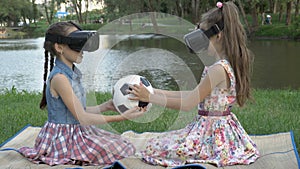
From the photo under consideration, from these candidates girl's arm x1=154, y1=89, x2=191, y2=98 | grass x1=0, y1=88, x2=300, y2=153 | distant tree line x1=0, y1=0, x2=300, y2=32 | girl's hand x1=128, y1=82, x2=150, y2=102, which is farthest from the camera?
distant tree line x1=0, y1=0, x2=300, y2=32

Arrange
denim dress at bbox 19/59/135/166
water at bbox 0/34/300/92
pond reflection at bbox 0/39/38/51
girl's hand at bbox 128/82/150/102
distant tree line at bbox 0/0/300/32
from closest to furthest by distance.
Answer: girl's hand at bbox 128/82/150/102, denim dress at bbox 19/59/135/166, water at bbox 0/34/300/92, pond reflection at bbox 0/39/38/51, distant tree line at bbox 0/0/300/32

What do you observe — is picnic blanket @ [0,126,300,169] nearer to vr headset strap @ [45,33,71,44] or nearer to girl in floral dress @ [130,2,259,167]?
girl in floral dress @ [130,2,259,167]

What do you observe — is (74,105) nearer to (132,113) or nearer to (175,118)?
(132,113)

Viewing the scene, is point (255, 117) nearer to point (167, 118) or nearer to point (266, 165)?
point (167, 118)

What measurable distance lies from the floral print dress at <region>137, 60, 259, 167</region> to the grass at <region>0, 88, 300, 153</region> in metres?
0.19

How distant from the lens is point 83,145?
3.38m

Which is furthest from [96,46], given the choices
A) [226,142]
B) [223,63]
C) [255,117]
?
[255,117]

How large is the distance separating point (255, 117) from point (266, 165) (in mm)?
1933

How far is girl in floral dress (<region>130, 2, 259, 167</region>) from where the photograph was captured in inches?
130

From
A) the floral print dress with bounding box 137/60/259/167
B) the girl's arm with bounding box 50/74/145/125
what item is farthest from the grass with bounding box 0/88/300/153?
the girl's arm with bounding box 50/74/145/125

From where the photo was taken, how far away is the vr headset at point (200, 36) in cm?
330

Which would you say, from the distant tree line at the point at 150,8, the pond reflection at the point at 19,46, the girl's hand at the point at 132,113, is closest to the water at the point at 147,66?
the girl's hand at the point at 132,113

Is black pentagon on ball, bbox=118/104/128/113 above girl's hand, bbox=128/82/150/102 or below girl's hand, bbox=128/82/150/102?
below

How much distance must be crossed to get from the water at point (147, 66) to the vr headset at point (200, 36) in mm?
486
